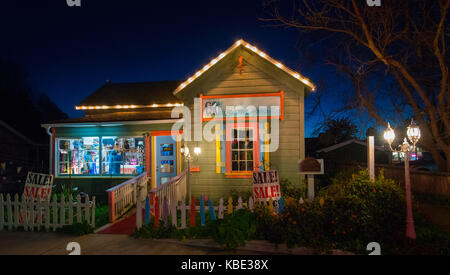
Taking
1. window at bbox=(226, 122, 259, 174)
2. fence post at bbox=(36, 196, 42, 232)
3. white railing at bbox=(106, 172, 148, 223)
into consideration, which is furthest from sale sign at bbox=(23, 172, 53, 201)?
window at bbox=(226, 122, 259, 174)

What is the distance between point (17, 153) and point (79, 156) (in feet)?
29.0

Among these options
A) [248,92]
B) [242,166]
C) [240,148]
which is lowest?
[242,166]

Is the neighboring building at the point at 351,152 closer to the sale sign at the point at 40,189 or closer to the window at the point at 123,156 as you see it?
the window at the point at 123,156

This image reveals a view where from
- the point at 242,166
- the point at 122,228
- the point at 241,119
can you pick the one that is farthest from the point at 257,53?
the point at 122,228

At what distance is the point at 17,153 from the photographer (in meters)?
16.7

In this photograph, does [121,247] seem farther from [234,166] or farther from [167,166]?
[167,166]

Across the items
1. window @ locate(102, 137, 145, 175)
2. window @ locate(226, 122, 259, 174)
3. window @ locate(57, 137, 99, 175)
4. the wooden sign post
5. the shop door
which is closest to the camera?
the wooden sign post

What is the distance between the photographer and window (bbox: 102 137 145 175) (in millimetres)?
10992

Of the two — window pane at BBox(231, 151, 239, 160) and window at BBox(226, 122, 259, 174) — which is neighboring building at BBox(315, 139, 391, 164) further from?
window pane at BBox(231, 151, 239, 160)

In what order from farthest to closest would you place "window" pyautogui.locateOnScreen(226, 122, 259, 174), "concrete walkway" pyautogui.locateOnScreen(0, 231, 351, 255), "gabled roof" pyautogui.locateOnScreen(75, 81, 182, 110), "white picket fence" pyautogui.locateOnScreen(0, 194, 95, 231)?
"gabled roof" pyautogui.locateOnScreen(75, 81, 182, 110)
"window" pyautogui.locateOnScreen(226, 122, 259, 174)
"white picket fence" pyautogui.locateOnScreen(0, 194, 95, 231)
"concrete walkway" pyautogui.locateOnScreen(0, 231, 351, 255)

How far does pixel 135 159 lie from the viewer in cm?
1102

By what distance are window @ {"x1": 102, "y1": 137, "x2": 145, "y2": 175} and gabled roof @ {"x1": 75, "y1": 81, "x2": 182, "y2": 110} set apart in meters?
2.39

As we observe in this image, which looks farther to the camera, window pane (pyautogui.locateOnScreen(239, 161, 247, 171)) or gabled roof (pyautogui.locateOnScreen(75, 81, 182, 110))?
gabled roof (pyautogui.locateOnScreen(75, 81, 182, 110))
